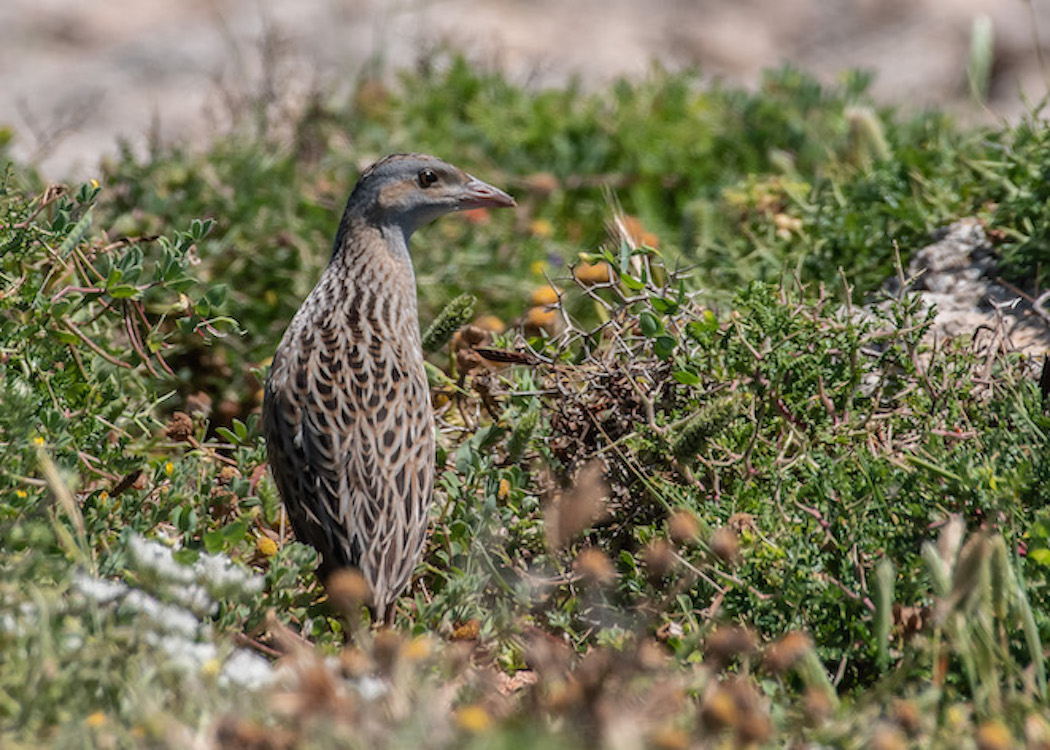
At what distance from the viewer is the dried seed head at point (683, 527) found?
3.37m

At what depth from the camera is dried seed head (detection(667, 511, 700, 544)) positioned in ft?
11.1

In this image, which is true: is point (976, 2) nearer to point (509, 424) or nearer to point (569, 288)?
point (569, 288)

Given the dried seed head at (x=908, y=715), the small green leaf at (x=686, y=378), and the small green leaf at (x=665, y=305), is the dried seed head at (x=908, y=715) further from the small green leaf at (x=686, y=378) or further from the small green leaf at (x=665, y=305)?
the small green leaf at (x=665, y=305)

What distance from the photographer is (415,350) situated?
15.3 feet

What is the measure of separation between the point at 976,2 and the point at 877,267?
→ 7234mm

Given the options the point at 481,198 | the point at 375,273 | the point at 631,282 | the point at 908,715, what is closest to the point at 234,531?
the point at 631,282

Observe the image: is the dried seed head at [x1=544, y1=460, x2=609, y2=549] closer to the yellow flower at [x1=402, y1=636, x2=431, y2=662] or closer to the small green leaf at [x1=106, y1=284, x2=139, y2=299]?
the yellow flower at [x1=402, y1=636, x2=431, y2=662]

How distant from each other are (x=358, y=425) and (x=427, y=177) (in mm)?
1442

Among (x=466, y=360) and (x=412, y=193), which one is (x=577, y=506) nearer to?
(x=466, y=360)

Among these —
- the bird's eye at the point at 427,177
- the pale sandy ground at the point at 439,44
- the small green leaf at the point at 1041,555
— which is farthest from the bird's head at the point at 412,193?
the pale sandy ground at the point at 439,44

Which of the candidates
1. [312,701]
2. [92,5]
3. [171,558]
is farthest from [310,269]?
[92,5]

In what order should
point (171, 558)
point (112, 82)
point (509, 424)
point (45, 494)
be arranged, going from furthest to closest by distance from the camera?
1. point (112, 82)
2. point (509, 424)
3. point (45, 494)
4. point (171, 558)

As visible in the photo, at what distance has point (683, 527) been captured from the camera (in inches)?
132

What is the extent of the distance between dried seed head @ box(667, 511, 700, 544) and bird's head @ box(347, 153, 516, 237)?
1.83 m
